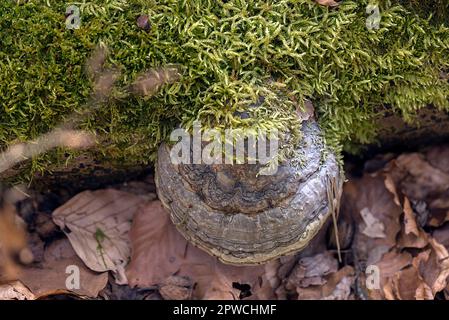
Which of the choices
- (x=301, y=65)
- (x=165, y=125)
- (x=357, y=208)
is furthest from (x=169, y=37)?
(x=357, y=208)

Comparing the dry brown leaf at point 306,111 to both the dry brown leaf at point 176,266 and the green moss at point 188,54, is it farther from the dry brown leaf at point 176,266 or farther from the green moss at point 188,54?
the dry brown leaf at point 176,266

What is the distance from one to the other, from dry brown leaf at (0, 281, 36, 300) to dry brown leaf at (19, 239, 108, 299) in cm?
4

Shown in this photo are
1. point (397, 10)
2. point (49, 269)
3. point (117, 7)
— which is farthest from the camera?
point (49, 269)

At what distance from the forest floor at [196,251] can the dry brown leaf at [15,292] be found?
0.21ft

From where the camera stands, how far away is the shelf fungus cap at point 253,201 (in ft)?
6.58

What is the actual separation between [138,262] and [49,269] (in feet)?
1.62

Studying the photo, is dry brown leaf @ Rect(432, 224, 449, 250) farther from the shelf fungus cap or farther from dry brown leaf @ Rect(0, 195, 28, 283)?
dry brown leaf @ Rect(0, 195, 28, 283)

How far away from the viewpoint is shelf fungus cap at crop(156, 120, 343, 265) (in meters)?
2.01

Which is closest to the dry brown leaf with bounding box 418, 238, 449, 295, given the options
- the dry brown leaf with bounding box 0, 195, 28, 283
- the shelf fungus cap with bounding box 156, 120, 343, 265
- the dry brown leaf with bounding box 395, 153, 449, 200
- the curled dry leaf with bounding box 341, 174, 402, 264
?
the curled dry leaf with bounding box 341, 174, 402, 264

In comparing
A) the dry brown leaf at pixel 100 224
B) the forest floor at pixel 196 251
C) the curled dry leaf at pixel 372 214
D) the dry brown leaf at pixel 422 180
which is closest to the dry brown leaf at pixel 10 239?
the forest floor at pixel 196 251

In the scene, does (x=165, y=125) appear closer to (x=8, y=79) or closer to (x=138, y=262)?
(x=8, y=79)

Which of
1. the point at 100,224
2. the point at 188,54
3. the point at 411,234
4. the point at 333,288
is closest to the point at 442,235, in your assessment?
the point at 411,234

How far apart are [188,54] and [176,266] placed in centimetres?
128

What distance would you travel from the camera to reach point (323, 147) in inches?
85.6
